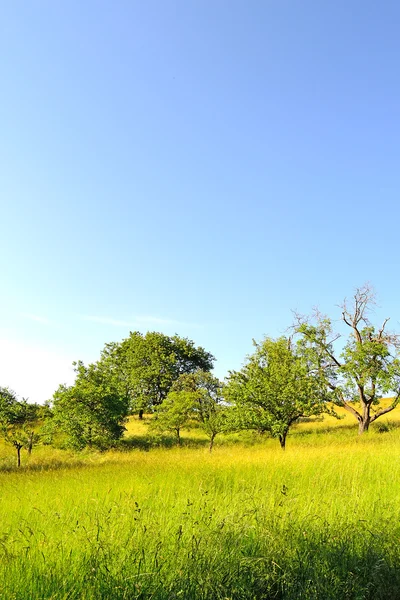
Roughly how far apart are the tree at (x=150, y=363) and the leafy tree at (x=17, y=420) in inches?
789

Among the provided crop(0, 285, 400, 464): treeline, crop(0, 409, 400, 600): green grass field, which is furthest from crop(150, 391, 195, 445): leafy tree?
crop(0, 409, 400, 600): green grass field

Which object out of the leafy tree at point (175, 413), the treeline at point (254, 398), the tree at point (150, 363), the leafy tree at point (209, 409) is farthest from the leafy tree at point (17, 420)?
the tree at point (150, 363)

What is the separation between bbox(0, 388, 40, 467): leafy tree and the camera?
2578cm

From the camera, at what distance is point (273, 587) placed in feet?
12.6

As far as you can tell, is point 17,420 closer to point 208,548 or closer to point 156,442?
point 156,442

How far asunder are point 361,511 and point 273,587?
2755 millimetres

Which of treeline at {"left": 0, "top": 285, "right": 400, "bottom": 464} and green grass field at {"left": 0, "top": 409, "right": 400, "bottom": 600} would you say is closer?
green grass field at {"left": 0, "top": 409, "right": 400, "bottom": 600}

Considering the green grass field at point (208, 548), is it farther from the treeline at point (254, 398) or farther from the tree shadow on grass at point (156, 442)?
the tree shadow on grass at point (156, 442)

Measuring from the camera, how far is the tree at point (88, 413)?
1080 inches

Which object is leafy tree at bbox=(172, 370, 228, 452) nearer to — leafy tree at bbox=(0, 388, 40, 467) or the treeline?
the treeline

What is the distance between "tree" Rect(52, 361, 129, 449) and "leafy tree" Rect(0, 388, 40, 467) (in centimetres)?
173

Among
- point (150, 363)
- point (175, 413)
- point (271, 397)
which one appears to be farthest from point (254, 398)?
point (150, 363)

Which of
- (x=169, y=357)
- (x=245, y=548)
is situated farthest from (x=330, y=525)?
(x=169, y=357)

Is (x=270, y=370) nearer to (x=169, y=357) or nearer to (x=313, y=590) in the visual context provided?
(x=313, y=590)
